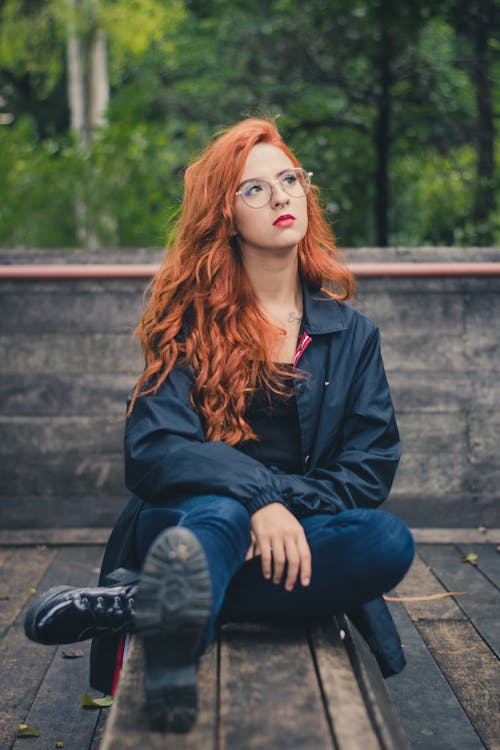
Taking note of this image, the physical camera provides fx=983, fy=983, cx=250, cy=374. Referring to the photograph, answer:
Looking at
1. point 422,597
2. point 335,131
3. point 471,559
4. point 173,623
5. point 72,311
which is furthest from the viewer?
point 335,131

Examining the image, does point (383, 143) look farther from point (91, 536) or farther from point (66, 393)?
point (91, 536)

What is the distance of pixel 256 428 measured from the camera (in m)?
2.66

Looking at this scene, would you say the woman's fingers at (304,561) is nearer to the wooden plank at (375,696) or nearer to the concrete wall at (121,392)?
the wooden plank at (375,696)

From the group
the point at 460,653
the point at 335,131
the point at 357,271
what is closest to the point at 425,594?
the point at 460,653

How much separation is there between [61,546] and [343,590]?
2.66m

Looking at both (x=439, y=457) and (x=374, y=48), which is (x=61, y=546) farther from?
(x=374, y=48)

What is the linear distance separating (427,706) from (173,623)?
1.45 meters

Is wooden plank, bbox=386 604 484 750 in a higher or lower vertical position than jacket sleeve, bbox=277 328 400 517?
lower

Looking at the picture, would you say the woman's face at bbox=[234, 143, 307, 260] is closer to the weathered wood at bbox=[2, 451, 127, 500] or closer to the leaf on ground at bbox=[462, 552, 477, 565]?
the leaf on ground at bbox=[462, 552, 477, 565]

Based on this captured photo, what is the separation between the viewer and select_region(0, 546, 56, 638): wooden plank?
3.76 metres

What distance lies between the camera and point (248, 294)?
2.79 meters

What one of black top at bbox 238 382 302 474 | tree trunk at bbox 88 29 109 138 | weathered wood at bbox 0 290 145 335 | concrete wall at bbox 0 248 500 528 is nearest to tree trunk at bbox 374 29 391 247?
concrete wall at bbox 0 248 500 528

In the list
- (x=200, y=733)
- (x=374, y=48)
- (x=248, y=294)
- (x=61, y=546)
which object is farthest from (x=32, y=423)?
(x=374, y=48)

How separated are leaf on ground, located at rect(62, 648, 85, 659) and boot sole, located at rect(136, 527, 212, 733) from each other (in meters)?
1.71
